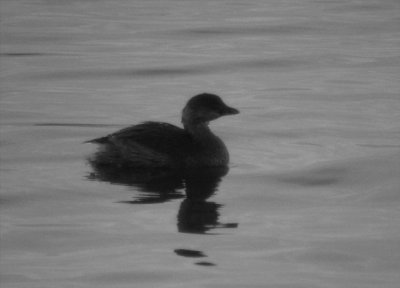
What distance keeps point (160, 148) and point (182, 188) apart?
0.68 m

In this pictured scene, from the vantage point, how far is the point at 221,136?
564 inches

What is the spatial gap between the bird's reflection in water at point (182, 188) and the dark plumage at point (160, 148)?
8 cm

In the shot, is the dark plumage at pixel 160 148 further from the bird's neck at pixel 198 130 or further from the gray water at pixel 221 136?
the gray water at pixel 221 136

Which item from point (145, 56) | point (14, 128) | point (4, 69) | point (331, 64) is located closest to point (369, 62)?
point (331, 64)

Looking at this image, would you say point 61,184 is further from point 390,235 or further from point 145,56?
point 145,56

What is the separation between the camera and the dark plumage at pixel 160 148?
12664mm

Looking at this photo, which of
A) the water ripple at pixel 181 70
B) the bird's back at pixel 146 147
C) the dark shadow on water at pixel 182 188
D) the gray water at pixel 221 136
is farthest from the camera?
the water ripple at pixel 181 70

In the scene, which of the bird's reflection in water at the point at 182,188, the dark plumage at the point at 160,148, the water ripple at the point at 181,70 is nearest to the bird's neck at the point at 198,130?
the dark plumage at the point at 160,148

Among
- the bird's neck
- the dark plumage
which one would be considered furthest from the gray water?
the bird's neck

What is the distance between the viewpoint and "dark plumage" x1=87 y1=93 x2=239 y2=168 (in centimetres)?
1266

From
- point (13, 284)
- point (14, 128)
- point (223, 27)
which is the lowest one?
point (13, 284)

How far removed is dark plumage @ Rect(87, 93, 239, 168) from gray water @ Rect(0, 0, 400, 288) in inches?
10.1

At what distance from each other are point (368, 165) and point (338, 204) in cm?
A: 149

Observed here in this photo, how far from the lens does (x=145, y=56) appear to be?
64.0ft
